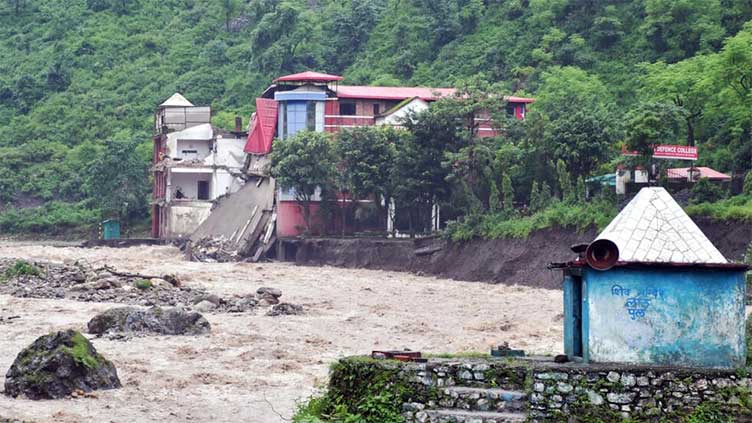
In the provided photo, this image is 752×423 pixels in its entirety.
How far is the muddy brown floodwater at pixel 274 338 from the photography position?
20172mm

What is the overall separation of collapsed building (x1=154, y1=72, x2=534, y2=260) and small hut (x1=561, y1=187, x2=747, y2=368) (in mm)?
47656

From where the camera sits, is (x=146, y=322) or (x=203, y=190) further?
(x=203, y=190)

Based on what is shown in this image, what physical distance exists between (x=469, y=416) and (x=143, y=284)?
3074cm

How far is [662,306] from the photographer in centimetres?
1572

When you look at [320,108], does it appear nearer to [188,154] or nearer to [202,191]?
[188,154]

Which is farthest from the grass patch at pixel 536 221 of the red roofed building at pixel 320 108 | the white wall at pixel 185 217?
the white wall at pixel 185 217

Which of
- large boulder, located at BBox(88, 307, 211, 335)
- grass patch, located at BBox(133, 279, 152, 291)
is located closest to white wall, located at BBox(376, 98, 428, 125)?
grass patch, located at BBox(133, 279, 152, 291)

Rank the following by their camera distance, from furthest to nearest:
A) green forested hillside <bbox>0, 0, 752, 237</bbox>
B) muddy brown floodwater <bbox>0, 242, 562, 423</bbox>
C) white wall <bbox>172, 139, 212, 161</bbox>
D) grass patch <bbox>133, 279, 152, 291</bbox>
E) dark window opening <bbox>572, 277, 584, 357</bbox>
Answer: white wall <bbox>172, 139, 212, 161</bbox> → green forested hillside <bbox>0, 0, 752, 237</bbox> → grass patch <bbox>133, 279, 152, 291</bbox> → muddy brown floodwater <bbox>0, 242, 562, 423</bbox> → dark window opening <bbox>572, 277, 584, 357</bbox>

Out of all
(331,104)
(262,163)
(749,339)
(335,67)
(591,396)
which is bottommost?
(591,396)

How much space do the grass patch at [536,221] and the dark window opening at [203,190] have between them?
27507 mm

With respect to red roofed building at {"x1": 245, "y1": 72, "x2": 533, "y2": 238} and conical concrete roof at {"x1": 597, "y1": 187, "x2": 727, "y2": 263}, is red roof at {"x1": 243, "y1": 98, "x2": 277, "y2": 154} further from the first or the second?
conical concrete roof at {"x1": 597, "y1": 187, "x2": 727, "y2": 263}

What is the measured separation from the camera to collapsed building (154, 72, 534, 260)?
7150 centimetres

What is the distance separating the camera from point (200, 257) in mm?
69812

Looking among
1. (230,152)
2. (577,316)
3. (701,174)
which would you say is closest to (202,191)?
(230,152)
